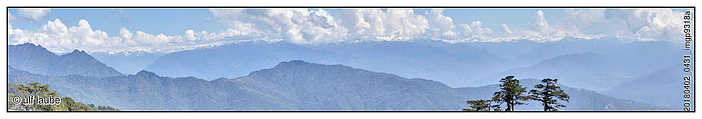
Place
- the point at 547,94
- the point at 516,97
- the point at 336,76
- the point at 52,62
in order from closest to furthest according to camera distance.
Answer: the point at 547,94, the point at 516,97, the point at 52,62, the point at 336,76

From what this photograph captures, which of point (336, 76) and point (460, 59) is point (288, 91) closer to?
point (336, 76)

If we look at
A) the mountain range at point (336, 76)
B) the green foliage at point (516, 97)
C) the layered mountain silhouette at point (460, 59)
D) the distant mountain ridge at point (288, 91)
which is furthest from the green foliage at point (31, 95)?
the distant mountain ridge at point (288, 91)

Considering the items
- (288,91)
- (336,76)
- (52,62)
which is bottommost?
(288,91)

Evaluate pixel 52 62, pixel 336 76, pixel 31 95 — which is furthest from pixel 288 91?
pixel 31 95

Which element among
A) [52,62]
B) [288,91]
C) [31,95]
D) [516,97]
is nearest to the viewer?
[516,97]

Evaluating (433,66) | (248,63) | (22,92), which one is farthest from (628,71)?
(22,92)

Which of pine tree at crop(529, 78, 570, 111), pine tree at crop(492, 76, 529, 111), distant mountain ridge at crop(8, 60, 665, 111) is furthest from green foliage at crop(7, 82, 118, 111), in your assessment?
distant mountain ridge at crop(8, 60, 665, 111)
